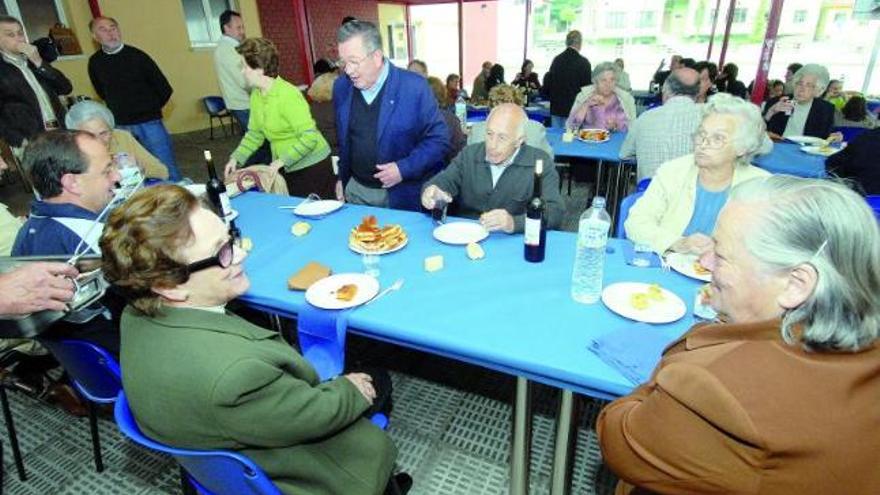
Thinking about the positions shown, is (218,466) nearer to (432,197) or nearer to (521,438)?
(521,438)

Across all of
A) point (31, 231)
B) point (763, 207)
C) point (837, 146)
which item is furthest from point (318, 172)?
point (837, 146)

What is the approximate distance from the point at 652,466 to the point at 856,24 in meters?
10.8

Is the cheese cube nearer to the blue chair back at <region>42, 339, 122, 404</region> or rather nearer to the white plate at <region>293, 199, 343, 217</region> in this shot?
the white plate at <region>293, 199, 343, 217</region>

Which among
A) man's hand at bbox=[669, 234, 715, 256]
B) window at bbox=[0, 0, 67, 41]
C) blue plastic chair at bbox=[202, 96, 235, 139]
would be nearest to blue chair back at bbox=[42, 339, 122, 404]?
man's hand at bbox=[669, 234, 715, 256]

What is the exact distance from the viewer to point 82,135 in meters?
1.87

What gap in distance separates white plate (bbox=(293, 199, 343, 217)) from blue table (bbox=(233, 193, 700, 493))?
24cm

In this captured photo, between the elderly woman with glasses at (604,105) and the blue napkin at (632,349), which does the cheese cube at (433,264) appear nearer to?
the blue napkin at (632,349)

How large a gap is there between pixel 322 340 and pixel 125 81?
4031mm

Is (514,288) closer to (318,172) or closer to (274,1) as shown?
(318,172)

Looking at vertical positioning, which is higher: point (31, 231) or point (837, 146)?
point (31, 231)

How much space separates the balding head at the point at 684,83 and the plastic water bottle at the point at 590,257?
2464 mm

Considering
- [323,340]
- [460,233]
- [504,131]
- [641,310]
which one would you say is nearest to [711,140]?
[504,131]

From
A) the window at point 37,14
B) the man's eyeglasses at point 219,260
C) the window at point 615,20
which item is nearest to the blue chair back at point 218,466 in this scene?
the man's eyeglasses at point 219,260

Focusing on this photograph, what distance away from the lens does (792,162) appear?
11.0 feet
